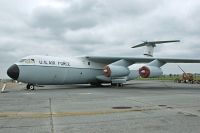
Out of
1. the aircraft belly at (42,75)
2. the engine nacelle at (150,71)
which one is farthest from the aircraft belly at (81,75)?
the engine nacelle at (150,71)

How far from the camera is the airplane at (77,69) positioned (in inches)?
1087

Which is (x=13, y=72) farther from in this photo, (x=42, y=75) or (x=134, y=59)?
(x=134, y=59)

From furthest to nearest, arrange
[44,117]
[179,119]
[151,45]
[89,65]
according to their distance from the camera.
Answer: [151,45]
[89,65]
[44,117]
[179,119]

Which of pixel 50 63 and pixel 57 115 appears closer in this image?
pixel 57 115

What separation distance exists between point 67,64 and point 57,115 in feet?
68.0

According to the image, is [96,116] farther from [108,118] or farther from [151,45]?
[151,45]

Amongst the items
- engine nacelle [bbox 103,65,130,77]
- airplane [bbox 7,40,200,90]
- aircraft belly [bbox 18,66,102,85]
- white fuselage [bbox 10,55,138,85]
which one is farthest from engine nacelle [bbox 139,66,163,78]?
aircraft belly [bbox 18,66,102,85]

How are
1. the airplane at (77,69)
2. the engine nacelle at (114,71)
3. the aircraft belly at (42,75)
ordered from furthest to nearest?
the engine nacelle at (114,71) → the airplane at (77,69) → the aircraft belly at (42,75)

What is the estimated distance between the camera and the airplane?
1087 inches

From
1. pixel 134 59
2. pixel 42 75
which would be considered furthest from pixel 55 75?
pixel 134 59

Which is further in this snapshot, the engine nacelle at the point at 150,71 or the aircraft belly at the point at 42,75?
the engine nacelle at the point at 150,71

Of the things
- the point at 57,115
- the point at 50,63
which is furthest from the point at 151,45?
the point at 57,115

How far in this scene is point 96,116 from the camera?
982 centimetres

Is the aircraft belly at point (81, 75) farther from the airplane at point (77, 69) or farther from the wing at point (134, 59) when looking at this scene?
the wing at point (134, 59)
